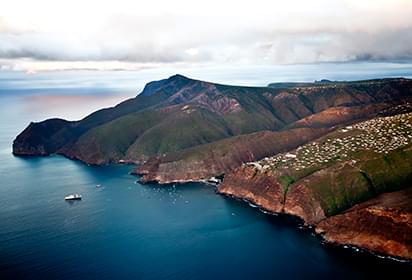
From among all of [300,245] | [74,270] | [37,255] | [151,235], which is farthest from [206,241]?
[37,255]

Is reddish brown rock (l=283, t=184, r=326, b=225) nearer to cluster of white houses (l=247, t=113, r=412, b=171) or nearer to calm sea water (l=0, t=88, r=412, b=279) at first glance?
calm sea water (l=0, t=88, r=412, b=279)

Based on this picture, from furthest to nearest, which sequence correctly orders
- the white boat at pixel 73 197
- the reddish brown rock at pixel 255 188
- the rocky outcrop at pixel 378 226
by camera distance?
the white boat at pixel 73 197, the reddish brown rock at pixel 255 188, the rocky outcrop at pixel 378 226

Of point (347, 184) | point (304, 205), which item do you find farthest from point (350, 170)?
point (304, 205)

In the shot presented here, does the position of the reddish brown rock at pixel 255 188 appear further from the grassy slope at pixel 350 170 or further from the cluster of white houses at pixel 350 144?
the cluster of white houses at pixel 350 144

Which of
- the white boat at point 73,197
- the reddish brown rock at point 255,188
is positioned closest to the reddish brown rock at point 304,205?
the reddish brown rock at point 255,188

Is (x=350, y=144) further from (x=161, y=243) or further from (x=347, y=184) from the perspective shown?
(x=161, y=243)

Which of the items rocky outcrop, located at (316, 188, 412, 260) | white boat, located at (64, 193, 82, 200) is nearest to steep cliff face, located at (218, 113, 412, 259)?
rocky outcrop, located at (316, 188, 412, 260)
